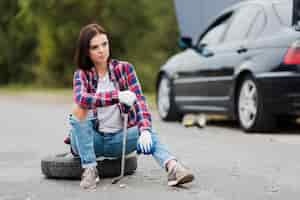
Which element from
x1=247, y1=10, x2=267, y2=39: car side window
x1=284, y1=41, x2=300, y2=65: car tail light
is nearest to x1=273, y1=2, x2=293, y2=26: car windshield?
x1=247, y1=10, x2=267, y2=39: car side window

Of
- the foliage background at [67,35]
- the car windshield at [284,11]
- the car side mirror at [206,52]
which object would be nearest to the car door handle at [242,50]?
the car windshield at [284,11]

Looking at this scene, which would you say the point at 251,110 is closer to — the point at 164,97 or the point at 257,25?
the point at 257,25

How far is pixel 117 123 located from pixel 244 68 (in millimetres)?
4078

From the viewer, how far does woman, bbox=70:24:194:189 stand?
6066mm

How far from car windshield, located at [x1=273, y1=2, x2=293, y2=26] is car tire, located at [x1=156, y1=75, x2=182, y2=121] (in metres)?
2.69

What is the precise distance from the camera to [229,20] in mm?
11414

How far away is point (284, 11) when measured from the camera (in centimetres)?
1009

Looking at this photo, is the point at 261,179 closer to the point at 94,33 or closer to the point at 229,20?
the point at 94,33

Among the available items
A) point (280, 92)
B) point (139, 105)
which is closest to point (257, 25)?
point (280, 92)

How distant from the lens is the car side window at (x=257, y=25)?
1025cm

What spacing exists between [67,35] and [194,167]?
26.3 metres

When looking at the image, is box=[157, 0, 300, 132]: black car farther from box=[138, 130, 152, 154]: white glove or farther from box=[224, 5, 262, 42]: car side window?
box=[138, 130, 152, 154]: white glove

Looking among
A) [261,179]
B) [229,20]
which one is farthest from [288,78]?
[261,179]

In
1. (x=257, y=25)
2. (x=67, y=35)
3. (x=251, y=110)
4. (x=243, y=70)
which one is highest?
(x=67, y=35)
